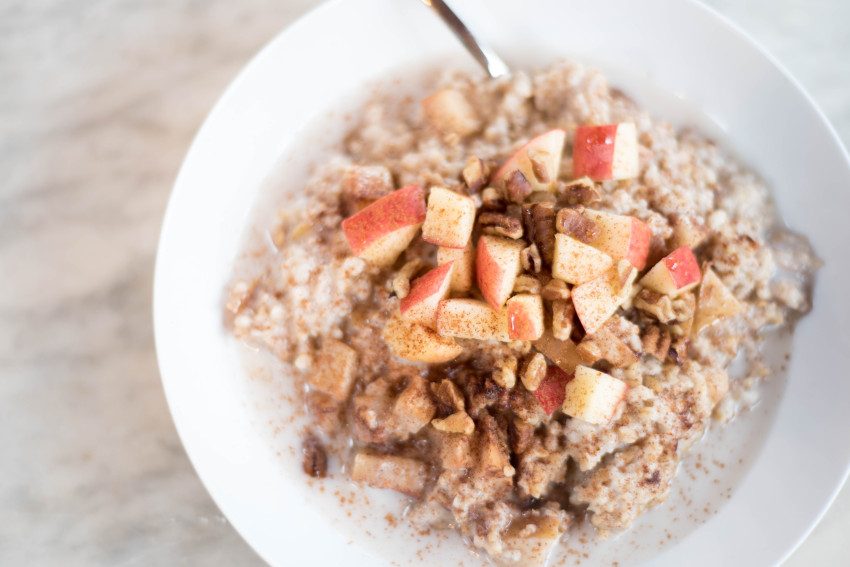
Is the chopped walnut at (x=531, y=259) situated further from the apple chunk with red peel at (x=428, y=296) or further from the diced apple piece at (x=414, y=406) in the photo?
the diced apple piece at (x=414, y=406)

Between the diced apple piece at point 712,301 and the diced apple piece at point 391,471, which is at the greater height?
the diced apple piece at point 712,301

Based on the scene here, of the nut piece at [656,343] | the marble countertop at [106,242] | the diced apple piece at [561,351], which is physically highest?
the nut piece at [656,343]

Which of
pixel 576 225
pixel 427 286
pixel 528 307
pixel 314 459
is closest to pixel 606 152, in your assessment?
pixel 576 225

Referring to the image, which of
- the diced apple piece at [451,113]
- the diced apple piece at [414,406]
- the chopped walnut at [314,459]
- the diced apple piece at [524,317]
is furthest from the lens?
the diced apple piece at [451,113]

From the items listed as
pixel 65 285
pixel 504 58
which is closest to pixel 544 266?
pixel 504 58

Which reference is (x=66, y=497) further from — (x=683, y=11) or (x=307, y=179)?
(x=683, y=11)

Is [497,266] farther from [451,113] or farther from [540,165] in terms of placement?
[451,113]

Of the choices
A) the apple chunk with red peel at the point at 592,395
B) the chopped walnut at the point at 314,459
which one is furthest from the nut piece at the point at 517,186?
the chopped walnut at the point at 314,459
